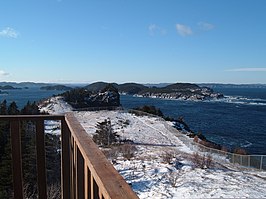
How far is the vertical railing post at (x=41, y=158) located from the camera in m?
2.78

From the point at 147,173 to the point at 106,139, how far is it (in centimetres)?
962

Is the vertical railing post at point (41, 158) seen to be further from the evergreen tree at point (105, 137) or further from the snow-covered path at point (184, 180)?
the evergreen tree at point (105, 137)

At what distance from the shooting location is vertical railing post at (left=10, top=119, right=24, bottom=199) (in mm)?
2762

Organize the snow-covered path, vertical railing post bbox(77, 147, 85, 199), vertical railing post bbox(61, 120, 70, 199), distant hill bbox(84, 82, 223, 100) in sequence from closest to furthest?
vertical railing post bbox(77, 147, 85, 199) → vertical railing post bbox(61, 120, 70, 199) → the snow-covered path → distant hill bbox(84, 82, 223, 100)

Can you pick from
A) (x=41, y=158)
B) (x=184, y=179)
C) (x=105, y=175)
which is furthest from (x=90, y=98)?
(x=105, y=175)

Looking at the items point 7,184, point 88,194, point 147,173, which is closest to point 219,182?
point 147,173

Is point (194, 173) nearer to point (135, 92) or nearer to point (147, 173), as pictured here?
point (147, 173)

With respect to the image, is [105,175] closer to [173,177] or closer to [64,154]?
[64,154]

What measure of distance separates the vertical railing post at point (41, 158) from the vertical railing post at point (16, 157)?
171mm

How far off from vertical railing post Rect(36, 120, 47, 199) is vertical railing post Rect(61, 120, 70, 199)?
206 mm

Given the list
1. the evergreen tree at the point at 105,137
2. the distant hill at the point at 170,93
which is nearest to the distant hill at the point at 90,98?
the distant hill at the point at 170,93

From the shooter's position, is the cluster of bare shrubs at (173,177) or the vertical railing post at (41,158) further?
the cluster of bare shrubs at (173,177)

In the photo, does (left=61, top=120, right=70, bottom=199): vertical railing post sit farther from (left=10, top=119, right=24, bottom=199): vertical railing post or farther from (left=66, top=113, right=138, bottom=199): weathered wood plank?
(left=66, top=113, right=138, bottom=199): weathered wood plank

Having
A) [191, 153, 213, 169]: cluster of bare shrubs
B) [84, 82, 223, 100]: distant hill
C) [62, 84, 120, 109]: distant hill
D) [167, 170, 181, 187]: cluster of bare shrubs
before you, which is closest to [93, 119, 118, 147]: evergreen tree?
[191, 153, 213, 169]: cluster of bare shrubs
